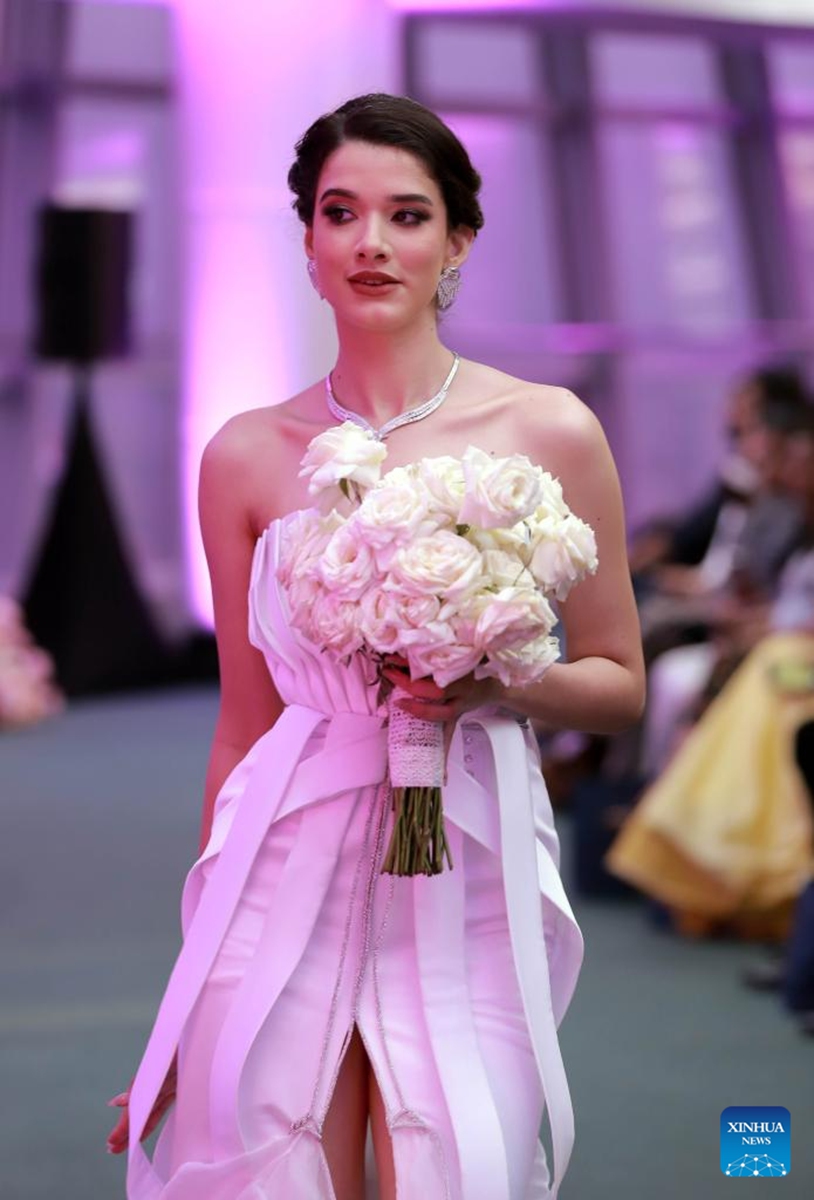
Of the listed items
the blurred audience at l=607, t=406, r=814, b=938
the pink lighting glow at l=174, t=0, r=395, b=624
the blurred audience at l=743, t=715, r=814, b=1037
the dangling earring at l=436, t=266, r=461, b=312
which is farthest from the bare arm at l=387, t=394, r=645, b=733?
the pink lighting glow at l=174, t=0, r=395, b=624

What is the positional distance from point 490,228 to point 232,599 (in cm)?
1254

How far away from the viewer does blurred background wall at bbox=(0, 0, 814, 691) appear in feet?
37.6

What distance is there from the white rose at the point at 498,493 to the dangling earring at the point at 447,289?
1.85 ft

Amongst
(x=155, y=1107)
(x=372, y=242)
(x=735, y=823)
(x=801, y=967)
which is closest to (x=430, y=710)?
(x=372, y=242)

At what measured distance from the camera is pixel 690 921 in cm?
600

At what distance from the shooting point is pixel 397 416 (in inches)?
94.8

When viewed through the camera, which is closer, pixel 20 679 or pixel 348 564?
pixel 348 564

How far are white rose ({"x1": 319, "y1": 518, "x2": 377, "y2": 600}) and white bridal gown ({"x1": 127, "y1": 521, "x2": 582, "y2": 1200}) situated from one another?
26 cm

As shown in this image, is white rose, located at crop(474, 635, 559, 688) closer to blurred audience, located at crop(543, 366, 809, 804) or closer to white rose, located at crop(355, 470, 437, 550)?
white rose, located at crop(355, 470, 437, 550)

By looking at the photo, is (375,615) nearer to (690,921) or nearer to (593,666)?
(593,666)

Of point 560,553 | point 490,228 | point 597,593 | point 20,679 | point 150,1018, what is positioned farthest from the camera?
point 490,228

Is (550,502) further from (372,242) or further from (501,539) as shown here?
(372,242)

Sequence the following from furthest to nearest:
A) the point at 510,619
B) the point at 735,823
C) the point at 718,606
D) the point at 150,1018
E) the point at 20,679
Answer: the point at 20,679 < the point at 718,606 < the point at 735,823 < the point at 150,1018 < the point at 510,619

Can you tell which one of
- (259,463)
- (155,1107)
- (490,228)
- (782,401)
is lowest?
(155,1107)
